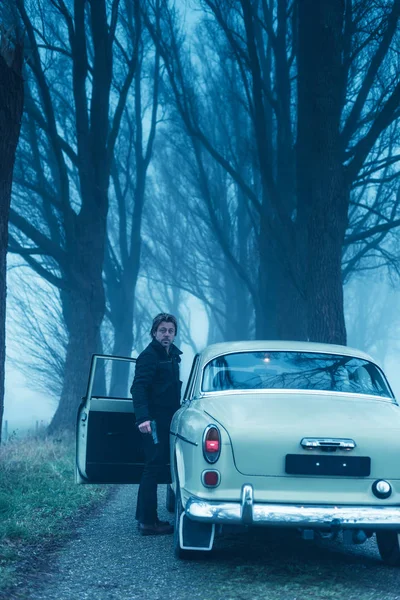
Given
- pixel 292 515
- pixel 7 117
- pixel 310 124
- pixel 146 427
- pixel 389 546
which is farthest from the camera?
pixel 310 124

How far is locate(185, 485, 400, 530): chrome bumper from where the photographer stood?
537 cm

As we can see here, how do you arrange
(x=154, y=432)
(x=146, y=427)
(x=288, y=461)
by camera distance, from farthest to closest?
(x=154, y=432), (x=146, y=427), (x=288, y=461)

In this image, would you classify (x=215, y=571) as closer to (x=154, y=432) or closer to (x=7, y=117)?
(x=154, y=432)

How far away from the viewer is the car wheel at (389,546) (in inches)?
238

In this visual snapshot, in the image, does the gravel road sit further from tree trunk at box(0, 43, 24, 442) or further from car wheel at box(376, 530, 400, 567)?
tree trunk at box(0, 43, 24, 442)

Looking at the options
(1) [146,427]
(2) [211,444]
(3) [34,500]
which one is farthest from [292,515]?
(3) [34,500]

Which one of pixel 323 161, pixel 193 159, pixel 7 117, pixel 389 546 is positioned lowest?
pixel 389 546

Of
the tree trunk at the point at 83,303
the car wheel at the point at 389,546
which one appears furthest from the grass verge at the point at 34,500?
the tree trunk at the point at 83,303

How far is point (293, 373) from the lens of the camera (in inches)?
260

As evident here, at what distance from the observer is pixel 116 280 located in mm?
23438

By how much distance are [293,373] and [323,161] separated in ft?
25.4

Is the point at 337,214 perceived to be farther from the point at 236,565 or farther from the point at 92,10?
the point at 236,565

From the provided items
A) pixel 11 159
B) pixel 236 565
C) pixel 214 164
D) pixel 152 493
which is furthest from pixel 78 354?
pixel 214 164

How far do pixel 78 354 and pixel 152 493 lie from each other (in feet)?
30.8
